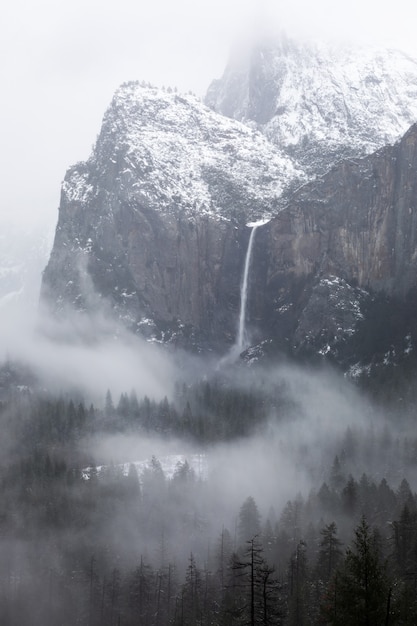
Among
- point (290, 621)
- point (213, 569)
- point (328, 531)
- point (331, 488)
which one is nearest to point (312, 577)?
point (328, 531)

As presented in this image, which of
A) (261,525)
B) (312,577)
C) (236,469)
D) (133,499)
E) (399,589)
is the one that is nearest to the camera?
(399,589)

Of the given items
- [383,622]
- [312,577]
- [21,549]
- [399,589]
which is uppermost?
[383,622]

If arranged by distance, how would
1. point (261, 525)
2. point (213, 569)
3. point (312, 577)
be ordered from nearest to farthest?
1. point (312, 577)
2. point (213, 569)
3. point (261, 525)

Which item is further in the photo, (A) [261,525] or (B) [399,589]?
(A) [261,525]

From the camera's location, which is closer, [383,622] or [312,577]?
[383,622]


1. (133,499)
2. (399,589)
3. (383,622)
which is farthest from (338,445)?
(383,622)

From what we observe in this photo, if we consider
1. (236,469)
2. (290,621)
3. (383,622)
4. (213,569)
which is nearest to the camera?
(383,622)

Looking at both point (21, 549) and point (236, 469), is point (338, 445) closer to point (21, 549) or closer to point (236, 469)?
point (236, 469)

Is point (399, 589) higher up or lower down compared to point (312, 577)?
higher up

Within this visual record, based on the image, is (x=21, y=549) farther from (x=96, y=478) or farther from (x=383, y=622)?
(x=383, y=622)
